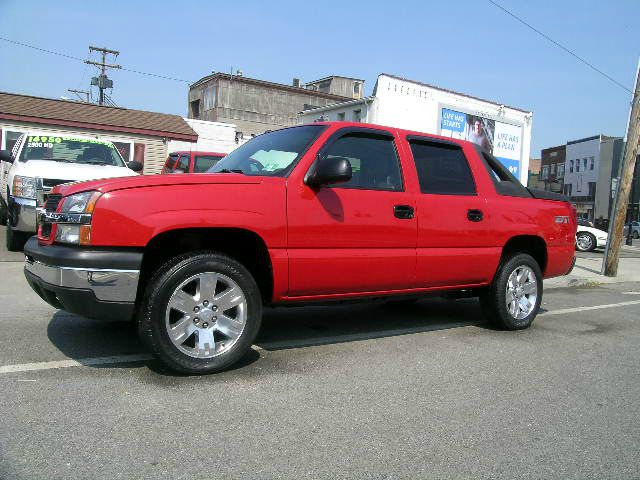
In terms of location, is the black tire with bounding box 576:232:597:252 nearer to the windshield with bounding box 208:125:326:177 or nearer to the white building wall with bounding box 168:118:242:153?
the white building wall with bounding box 168:118:242:153

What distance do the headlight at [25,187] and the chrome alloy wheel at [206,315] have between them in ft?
15.9

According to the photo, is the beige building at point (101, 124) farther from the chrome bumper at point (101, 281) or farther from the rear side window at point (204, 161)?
the chrome bumper at point (101, 281)

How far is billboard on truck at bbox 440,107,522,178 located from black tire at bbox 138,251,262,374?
12.1 metres

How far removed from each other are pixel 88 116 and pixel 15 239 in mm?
11865

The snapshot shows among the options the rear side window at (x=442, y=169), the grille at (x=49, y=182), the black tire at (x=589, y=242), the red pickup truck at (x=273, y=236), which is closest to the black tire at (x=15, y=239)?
the grille at (x=49, y=182)

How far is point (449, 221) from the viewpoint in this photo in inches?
195

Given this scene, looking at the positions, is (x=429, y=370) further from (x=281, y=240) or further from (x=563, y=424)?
(x=281, y=240)

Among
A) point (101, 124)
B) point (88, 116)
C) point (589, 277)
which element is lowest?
point (589, 277)

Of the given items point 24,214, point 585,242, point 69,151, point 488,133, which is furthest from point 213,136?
point 24,214

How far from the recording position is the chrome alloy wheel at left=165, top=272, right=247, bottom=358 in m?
3.66

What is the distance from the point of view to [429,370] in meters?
4.20

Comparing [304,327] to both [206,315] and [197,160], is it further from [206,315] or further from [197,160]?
[197,160]

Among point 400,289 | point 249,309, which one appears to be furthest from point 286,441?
point 400,289

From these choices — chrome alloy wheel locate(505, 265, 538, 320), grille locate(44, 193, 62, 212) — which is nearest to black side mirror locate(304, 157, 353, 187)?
grille locate(44, 193, 62, 212)
